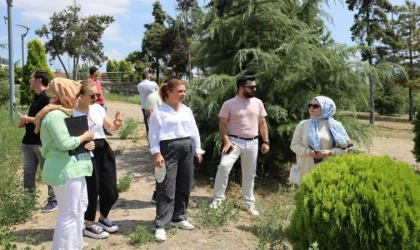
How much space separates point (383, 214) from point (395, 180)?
1.16 feet

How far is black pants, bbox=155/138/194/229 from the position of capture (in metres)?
3.84

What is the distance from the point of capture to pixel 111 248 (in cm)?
369

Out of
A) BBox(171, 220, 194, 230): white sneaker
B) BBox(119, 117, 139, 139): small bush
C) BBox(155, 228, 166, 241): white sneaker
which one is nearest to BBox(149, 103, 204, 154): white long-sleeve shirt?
BBox(155, 228, 166, 241): white sneaker

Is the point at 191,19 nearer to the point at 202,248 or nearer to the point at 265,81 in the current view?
the point at 265,81

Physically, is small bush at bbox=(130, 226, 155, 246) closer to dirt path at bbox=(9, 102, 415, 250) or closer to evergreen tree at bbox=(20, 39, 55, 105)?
dirt path at bbox=(9, 102, 415, 250)

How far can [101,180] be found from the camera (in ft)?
12.9

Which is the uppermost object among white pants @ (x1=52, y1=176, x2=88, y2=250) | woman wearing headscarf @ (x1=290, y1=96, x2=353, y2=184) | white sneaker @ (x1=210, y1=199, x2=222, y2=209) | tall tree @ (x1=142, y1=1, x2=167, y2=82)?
tall tree @ (x1=142, y1=1, x2=167, y2=82)

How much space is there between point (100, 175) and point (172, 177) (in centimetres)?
75

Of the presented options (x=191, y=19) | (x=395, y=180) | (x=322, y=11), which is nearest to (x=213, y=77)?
(x=191, y=19)

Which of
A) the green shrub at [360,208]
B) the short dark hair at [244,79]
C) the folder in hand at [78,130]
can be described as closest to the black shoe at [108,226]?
the folder in hand at [78,130]

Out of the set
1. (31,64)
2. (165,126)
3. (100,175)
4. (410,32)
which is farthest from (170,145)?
(410,32)

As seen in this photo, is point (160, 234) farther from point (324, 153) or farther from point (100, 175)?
point (324, 153)

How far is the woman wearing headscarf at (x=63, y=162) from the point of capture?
3.08m

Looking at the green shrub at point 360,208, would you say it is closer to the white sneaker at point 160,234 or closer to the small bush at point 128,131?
the white sneaker at point 160,234
